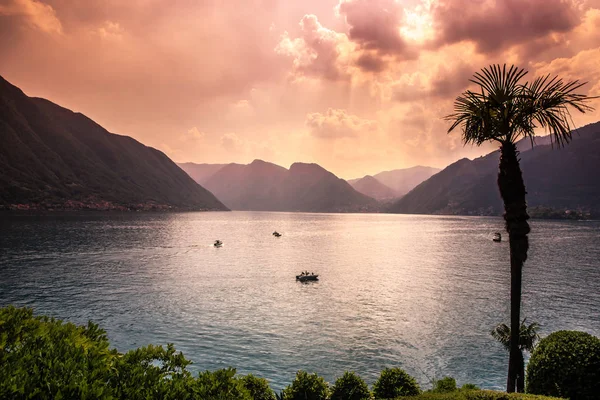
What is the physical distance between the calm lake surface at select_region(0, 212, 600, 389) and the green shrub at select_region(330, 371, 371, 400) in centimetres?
1158

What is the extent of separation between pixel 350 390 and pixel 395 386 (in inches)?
106

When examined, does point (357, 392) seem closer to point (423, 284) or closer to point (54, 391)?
point (54, 391)

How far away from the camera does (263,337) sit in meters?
42.4

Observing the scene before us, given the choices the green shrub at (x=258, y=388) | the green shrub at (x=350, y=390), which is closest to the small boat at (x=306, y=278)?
the green shrub at (x=350, y=390)

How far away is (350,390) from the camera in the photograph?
68.3 ft

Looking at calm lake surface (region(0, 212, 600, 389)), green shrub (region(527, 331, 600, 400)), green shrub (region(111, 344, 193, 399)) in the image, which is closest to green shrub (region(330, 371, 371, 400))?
green shrub (region(527, 331, 600, 400))

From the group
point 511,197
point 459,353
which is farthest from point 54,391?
point 459,353

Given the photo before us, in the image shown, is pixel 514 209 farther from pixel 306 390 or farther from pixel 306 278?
pixel 306 278

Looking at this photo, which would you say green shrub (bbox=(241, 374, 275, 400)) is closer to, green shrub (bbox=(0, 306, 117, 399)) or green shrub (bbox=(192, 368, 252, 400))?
green shrub (bbox=(192, 368, 252, 400))

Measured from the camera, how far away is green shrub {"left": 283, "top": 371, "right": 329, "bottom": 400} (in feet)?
69.0

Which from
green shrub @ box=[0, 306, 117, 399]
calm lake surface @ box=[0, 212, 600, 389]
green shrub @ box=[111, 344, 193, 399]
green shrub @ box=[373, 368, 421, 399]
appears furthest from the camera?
calm lake surface @ box=[0, 212, 600, 389]

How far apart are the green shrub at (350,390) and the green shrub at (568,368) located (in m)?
8.94

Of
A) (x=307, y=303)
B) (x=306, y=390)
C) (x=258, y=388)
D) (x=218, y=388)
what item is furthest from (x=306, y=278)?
(x=218, y=388)

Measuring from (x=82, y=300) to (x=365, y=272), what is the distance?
62791mm
